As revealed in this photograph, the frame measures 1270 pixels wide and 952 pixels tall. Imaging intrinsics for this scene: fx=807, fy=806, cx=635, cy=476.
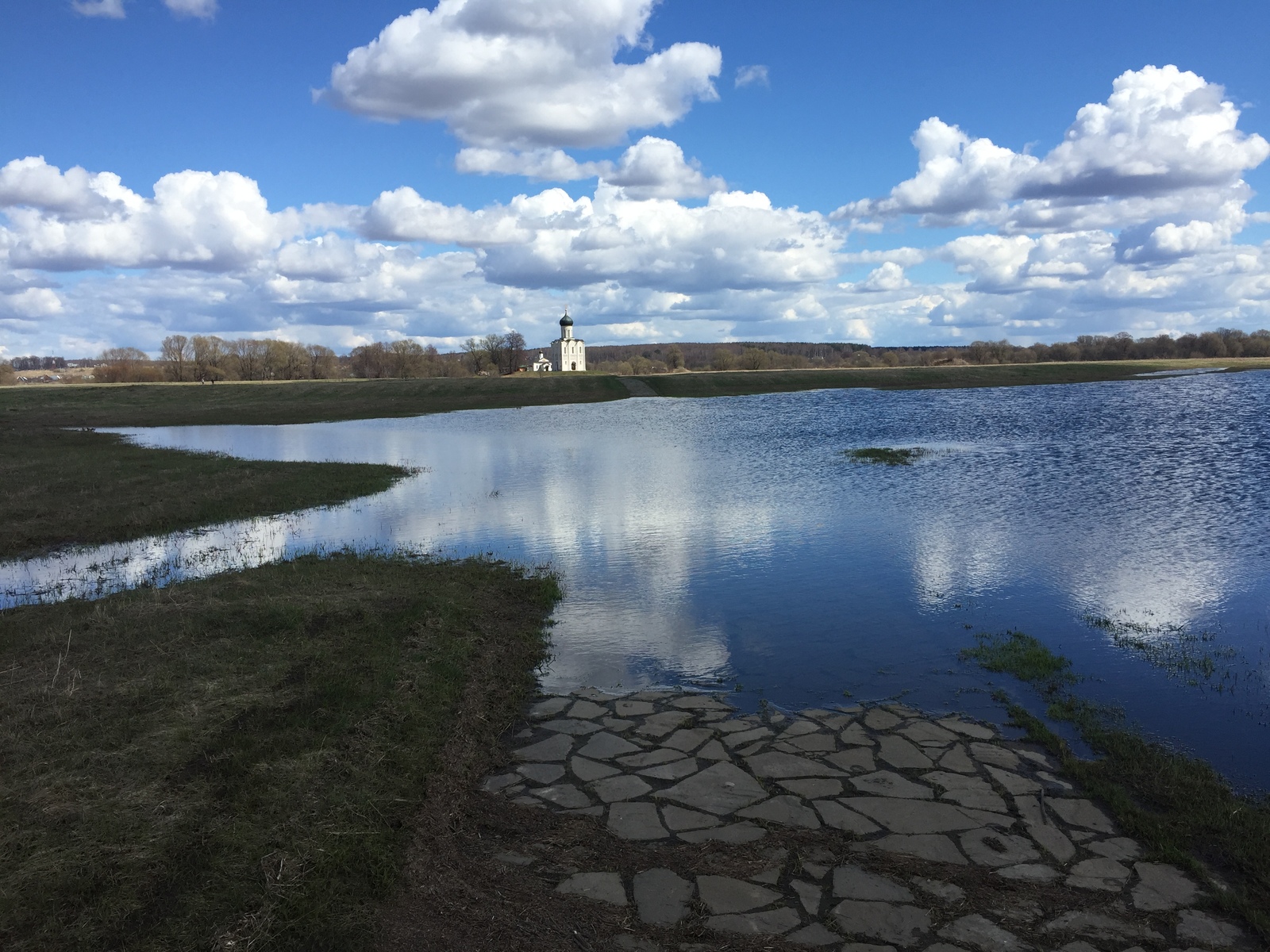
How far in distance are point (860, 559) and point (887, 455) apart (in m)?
15.0

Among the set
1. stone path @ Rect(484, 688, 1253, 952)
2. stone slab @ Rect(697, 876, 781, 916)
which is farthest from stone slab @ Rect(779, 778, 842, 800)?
stone slab @ Rect(697, 876, 781, 916)

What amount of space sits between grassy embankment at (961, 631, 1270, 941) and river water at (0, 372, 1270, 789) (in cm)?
39

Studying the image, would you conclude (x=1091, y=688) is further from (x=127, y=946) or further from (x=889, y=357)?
(x=889, y=357)

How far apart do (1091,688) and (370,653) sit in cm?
718

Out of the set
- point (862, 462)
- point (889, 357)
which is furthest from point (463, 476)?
point (889, 357)

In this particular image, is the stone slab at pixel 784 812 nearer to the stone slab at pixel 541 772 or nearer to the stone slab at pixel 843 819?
the stone slab at pixel 843 819

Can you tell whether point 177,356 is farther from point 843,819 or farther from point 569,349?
point 843,819

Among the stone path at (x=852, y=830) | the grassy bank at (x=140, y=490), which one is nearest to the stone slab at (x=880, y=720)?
the stone path at (x=852, y=830)

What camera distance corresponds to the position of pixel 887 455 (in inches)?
1071

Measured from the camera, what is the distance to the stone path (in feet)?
14.6

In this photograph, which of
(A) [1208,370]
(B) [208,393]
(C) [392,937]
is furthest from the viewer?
(A) [1208,370]

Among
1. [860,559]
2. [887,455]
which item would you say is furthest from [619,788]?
[887,455]

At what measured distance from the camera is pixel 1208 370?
91.8 metres

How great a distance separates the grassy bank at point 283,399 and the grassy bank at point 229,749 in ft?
155
